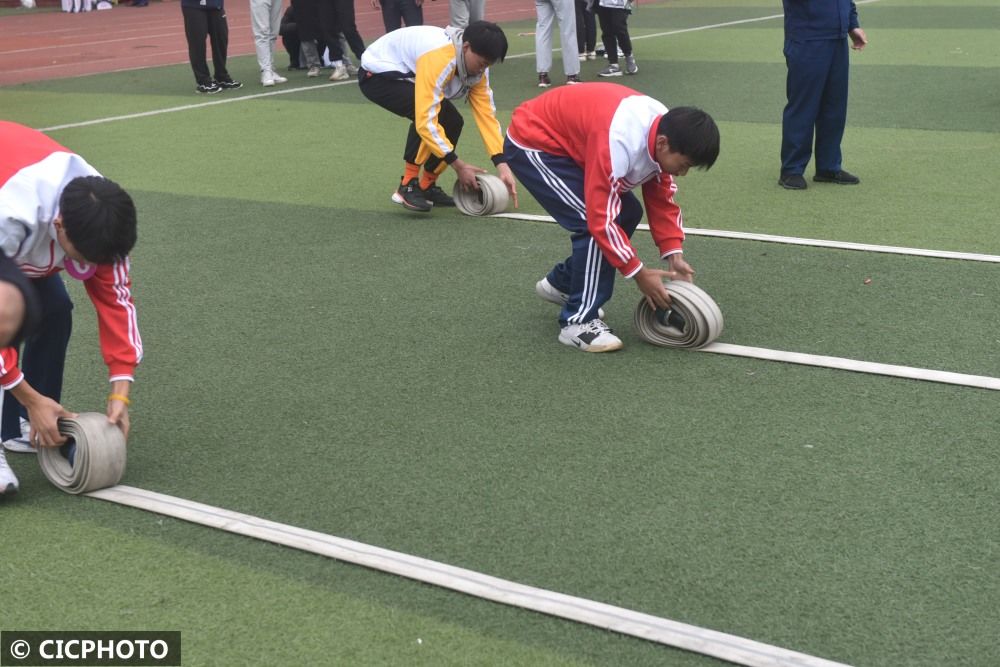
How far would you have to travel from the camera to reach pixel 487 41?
650cm

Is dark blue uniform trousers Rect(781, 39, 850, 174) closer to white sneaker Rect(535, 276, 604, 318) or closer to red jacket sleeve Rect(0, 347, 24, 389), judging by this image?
white sneaker Rect(535, 276, 604, 318)

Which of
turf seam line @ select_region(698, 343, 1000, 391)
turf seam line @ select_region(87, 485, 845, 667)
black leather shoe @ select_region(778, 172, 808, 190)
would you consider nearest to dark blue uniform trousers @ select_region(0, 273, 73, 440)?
→ turf seam line @ select_region(87, 485, 845, 667)

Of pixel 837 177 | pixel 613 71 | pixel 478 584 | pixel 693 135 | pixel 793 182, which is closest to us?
pixel 478 584

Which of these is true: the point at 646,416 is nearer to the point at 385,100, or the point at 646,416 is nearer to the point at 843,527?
the point at 843,527

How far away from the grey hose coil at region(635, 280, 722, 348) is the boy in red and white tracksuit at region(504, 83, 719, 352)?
0.08 metres

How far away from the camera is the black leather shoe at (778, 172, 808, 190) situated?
7824 millimetres

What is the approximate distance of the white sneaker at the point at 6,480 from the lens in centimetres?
378

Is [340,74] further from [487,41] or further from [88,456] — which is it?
[88,456]

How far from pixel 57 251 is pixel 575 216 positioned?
2.33 metres

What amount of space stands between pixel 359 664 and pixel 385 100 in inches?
202

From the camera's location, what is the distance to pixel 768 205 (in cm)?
742

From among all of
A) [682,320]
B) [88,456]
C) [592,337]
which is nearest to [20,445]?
[88,456]

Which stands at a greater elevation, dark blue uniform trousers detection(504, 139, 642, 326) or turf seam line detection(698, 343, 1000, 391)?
dark blue uniform trousers detection(504, 139, 642, 326)

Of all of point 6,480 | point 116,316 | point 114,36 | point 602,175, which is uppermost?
point 602,175
